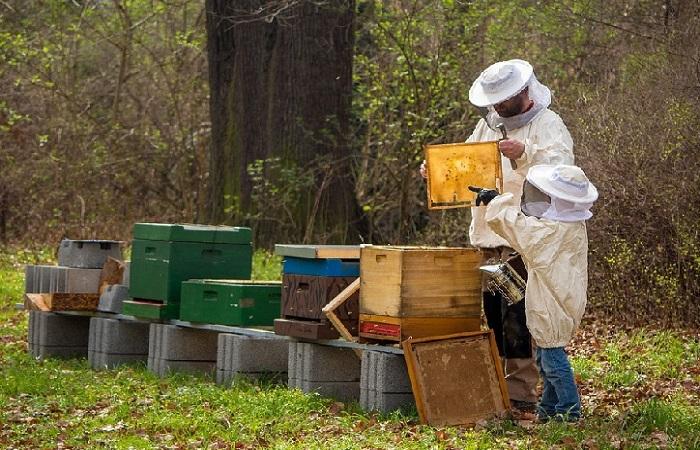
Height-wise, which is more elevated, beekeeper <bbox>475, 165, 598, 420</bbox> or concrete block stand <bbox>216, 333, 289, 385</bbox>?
beekeeper <bbox>475, 165, 598, 420</bbox>

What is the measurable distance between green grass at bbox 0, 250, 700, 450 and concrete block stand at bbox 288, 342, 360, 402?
0.48ft

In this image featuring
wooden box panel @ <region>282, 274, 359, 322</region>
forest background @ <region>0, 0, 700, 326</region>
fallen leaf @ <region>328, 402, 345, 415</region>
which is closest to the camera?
fallen leaf @ <region>328, 402, 345, 415</region>

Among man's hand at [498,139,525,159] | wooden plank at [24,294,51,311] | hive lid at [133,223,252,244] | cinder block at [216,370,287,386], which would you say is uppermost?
man's hand at [498,139,525,159]

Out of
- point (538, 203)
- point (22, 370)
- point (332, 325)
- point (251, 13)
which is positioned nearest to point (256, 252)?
point (251, 13)

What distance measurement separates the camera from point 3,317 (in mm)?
13367

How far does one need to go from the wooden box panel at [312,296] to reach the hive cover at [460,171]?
0.86 metres

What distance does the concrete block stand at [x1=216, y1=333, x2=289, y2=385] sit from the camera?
29.2ft

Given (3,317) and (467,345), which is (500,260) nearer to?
(467,345)

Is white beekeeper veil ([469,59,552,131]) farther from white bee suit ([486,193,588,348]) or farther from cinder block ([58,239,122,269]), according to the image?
cinder block ([58,239,122,269])

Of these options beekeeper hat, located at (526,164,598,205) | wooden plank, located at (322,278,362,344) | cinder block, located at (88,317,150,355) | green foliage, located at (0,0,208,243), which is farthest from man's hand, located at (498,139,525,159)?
green foliage, located at (0,0,208,243)

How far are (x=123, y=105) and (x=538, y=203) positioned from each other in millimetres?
16452

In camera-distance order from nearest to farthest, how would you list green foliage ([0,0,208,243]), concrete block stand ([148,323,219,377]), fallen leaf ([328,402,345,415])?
fallen leaf ([328,402,345,415]) → concrete block stand ([148,323,219,377]) → green foliage ([0,0,208,243])

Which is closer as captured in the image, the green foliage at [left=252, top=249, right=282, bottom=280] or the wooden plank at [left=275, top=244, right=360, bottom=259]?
the wooden plank at [left=275, top=244, right=360, bottom=259]

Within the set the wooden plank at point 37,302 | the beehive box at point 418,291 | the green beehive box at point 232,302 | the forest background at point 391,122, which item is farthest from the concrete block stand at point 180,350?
the forest background at point 391,122
